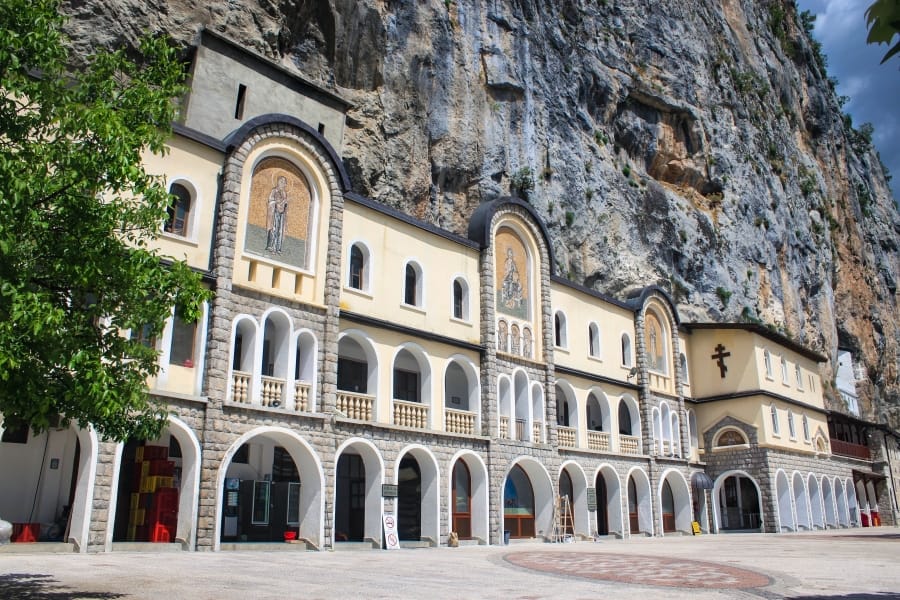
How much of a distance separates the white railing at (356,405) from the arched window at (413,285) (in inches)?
167

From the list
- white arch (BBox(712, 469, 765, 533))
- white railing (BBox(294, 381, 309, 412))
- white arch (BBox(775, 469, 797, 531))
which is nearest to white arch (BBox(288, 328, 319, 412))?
white railing (BBox(294, 381, 309, 412))

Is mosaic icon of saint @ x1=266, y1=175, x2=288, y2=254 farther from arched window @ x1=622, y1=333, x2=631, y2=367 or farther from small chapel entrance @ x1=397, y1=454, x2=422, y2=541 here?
arched window @ x1=622, y1=333, x2=631, y2=367

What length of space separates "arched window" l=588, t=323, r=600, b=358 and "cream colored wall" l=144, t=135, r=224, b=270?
18997 mm

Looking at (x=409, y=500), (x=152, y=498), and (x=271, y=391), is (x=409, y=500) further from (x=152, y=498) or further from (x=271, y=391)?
(x=152, y=498)

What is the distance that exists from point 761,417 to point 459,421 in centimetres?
1971

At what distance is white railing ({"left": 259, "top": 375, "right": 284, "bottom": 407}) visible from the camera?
21047mm

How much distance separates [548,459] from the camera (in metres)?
29.4

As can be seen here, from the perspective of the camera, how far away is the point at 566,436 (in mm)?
31141

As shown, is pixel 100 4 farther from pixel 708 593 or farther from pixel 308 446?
pixel 708 593

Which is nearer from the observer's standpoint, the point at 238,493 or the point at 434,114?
the point at 238,493

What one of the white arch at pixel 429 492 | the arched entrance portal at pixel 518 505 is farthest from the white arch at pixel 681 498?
the white arch at pixel 429 492

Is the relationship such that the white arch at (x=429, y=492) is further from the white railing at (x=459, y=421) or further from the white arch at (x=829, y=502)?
the white arch at (x=829, y=502)

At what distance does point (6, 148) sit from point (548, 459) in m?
23.8

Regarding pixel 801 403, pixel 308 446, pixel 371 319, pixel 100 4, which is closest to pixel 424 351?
pixel 371 319
